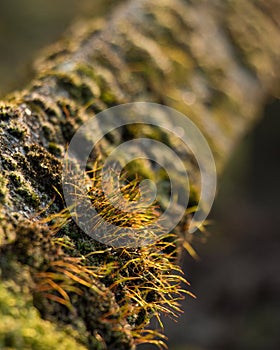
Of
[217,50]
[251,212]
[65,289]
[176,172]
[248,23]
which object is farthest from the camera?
[251,212]

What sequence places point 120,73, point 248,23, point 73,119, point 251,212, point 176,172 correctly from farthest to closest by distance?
1. point 251,212
2. point 248,23
3. point 120,73
4. point 176,172
5. point 73,119

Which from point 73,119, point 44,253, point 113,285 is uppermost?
point 73,119

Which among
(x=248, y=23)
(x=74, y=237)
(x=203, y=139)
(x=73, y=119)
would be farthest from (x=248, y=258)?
(x=74, y=237)

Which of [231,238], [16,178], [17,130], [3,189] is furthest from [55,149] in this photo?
[231,238]

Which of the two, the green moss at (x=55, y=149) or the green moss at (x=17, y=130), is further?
the green moss at (x=55, y=149)

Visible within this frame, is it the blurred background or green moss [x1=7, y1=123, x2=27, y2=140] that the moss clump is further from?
the blurred background

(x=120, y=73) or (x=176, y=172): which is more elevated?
(x=120, y=73)

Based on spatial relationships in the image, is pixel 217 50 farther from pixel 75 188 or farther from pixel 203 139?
pixel 75 188

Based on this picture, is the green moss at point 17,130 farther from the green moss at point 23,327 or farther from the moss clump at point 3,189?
the green moss at point 23,327

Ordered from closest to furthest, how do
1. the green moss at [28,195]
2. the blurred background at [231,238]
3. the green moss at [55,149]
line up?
the green moss at [28,195]
the green moss at [55,149]
the blurred background at [231,238]

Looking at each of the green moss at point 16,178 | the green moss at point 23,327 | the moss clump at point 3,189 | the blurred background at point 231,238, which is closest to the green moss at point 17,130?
the green moss at point 16,178
